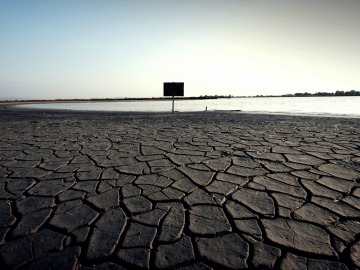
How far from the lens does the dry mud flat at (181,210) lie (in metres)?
1.36

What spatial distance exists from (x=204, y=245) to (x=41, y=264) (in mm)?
953

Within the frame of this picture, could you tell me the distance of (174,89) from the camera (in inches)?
530

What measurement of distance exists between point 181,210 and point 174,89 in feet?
39.6

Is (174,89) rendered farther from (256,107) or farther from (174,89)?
(256,107)

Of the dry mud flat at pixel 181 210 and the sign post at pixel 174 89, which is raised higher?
the sign post at pixel 174 89

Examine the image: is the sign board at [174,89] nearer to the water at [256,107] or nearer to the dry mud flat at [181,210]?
the water at [256,107]

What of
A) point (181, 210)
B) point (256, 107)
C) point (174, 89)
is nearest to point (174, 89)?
point (174, 89)

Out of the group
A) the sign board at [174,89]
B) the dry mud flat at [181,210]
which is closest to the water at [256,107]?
the sign board at [174,89]

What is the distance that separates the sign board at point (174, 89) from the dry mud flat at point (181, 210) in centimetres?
1030

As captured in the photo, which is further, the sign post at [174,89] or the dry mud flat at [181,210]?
the sign post at [174,89]

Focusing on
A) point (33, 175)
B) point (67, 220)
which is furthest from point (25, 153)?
point (67, 220)

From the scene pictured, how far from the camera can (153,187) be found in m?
2.29

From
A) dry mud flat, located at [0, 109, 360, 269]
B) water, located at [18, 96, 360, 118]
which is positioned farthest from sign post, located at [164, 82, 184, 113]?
dry mud flat, located at [0, 109, 360, 269]

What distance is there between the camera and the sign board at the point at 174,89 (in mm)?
13414
